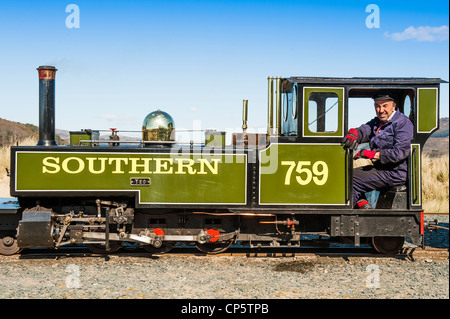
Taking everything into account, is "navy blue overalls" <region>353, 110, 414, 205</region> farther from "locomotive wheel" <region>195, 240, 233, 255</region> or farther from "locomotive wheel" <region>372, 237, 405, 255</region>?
"locomotive wheel" <region>195, 240, 233, 255</region>

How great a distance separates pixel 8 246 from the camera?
7.15 metres

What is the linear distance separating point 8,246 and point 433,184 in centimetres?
1127

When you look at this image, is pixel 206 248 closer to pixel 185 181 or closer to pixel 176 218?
pixel 176 218

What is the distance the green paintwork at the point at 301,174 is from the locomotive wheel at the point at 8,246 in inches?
156

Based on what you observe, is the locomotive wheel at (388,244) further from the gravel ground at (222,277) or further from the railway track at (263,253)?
the gravel ground at (222,277)

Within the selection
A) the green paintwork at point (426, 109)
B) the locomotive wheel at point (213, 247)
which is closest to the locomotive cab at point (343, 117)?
the green paintwork at point (426, 109)

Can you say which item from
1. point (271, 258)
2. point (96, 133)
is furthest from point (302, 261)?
point (96, 133)

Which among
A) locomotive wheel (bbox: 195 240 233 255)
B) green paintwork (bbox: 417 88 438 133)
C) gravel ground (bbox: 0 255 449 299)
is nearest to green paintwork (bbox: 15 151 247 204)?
locomotive wheel (bbox: 195 240 233 255)

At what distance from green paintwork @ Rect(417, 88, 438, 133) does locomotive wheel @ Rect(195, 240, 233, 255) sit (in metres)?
3.49

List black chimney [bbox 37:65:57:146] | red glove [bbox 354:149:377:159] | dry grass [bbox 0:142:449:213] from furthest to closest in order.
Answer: dry grass [bbox 0:142:449:213] → black chimney [bbox 37:65:57:146] → red glove [bbox 354:149:377:159]

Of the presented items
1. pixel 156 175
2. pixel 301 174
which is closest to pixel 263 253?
pixel 301 174

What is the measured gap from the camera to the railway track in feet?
23.5

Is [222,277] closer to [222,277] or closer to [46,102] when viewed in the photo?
[222,277]

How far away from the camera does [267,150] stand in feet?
22.1
